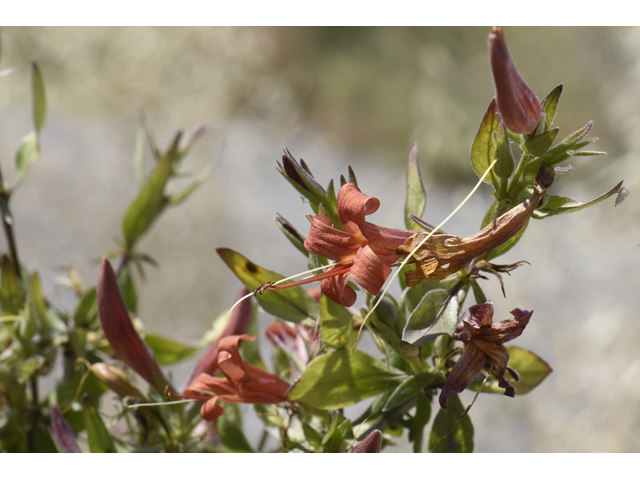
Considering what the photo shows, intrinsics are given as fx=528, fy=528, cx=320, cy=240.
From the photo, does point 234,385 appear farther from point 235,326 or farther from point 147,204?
point 147,204

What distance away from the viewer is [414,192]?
0.22 m

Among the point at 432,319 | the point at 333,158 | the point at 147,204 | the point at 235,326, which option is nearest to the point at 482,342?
the point at 432,319

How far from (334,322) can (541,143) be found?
0.31 feet

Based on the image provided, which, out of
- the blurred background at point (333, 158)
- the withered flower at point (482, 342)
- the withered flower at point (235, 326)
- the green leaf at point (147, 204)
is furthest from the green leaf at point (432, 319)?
the blurred background at point (333, 158)

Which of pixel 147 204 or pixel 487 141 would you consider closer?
pixel 487 141

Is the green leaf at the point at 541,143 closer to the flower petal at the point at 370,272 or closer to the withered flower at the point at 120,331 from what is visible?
the flower petal at the point at 370,272

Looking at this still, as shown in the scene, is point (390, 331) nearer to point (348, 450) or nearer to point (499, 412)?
point (348, 450)

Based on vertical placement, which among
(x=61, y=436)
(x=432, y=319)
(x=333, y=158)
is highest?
(x=333, y=158)

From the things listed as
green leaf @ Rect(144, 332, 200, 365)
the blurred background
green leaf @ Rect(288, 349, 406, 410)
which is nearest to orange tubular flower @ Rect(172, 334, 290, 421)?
green leaf @ Rect(288, 349, 406, 410)

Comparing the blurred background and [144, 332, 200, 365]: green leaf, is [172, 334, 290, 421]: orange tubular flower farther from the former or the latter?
the blurred background

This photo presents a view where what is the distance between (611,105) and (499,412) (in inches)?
28.0

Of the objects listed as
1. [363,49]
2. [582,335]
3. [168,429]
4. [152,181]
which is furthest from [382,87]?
[168,429]

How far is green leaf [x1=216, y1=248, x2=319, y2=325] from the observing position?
211 millimetres

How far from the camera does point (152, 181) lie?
36 cm
